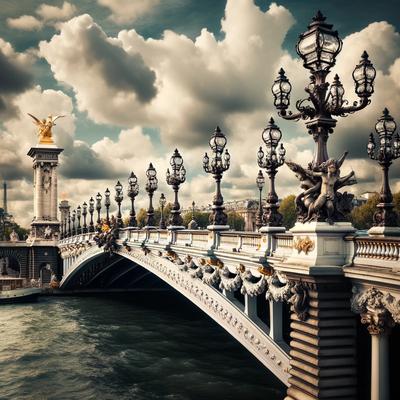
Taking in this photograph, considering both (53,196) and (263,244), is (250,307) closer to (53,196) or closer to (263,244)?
(263,244)

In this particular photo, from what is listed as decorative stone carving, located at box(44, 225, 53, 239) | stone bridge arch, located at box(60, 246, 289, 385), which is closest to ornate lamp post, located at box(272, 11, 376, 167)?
stone bridge arch, located at box(60, 246, 289, 385)

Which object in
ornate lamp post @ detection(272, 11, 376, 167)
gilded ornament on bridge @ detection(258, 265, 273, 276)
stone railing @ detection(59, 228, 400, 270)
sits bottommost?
gilded ornament on bridge @ detection(258, 265, 273, 276)

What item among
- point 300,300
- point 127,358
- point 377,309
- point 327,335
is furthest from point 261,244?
point 127,358

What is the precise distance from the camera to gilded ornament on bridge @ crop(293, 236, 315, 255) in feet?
43.9

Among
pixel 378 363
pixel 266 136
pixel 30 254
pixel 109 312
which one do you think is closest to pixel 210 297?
pixel 266 136

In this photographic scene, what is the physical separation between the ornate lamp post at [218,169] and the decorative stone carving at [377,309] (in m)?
9.89

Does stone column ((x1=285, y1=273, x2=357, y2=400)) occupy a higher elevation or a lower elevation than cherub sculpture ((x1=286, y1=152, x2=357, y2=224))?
lower

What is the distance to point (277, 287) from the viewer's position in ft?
54.8

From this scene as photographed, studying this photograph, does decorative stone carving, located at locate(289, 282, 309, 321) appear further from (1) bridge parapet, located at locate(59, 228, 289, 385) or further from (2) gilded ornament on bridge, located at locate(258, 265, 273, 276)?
(2) gilded ornament on bridge, located at locate(258, 265, 273, 276)

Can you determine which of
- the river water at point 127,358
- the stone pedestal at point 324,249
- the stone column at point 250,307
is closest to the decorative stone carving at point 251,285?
the stone column at point 250,307

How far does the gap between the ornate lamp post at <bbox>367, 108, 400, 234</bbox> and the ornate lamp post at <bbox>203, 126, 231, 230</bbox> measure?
22.7ft

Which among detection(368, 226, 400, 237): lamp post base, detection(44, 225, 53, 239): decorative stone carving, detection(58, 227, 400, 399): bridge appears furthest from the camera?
detection(44, 225, 53, 239): decorative stone carving

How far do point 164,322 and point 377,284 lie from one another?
3389cm

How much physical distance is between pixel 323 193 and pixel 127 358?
22.6 meters
